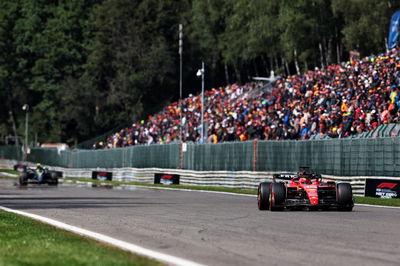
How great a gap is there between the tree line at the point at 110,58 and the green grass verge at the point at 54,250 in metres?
57.8

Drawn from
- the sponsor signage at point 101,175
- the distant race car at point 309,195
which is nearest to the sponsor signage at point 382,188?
the distant race car at point 309,195

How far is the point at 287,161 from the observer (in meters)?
32.9

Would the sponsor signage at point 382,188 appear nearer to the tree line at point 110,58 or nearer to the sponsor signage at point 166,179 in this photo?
the sponsor signage at point 166,179

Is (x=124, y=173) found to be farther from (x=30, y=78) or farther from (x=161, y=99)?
(x=30, y=78)

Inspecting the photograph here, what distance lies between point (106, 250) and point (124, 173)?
43430 mm

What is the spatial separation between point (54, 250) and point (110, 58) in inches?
3053

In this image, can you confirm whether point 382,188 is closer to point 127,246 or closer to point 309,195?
point 309,195

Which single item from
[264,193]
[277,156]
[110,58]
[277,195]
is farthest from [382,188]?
[110,58]

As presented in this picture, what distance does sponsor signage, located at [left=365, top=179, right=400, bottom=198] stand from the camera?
26.0 m

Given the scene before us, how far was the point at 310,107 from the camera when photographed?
123 feet

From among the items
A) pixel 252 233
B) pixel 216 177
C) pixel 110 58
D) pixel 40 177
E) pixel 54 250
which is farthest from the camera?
pixel 110 58

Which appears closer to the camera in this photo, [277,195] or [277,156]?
[277,195]

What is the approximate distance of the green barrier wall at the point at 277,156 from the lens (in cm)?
2694

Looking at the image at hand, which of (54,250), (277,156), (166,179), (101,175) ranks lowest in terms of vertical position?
(54,250)
